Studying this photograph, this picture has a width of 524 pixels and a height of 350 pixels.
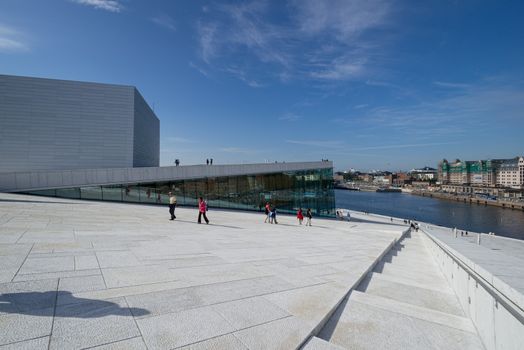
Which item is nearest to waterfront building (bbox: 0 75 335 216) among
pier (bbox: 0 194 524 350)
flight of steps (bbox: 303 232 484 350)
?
pier (bbox: 0 194 524 350)

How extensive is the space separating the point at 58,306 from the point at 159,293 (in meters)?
1.23

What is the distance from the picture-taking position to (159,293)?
429 cm

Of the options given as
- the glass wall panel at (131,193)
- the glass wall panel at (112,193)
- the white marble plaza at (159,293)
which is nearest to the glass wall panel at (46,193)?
the glass wall panel at (112,193)

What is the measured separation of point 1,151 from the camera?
41156mm

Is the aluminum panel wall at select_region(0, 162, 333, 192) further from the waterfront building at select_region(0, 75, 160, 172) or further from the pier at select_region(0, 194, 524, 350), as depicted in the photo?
the waterfront building at select_region(0, 75, 160, 172)

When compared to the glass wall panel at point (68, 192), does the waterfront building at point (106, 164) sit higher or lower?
higher

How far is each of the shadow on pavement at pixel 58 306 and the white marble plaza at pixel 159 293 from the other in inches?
0.5

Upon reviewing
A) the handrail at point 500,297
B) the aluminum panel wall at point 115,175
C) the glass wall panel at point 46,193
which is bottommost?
the handrail at point 500,297

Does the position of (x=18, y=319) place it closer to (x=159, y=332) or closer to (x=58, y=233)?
(x=159, y=332)

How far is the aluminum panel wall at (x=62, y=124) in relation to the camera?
136 feet

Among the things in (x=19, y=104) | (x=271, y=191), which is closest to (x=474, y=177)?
(x=271, y=191)

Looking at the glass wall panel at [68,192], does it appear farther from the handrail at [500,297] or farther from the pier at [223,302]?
the handrail at [500,297]

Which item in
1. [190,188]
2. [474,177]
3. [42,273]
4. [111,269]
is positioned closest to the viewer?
[42,273]

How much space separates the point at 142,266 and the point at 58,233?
4.66 meters
